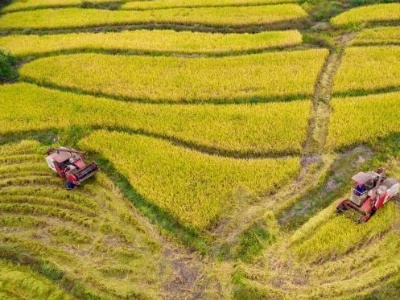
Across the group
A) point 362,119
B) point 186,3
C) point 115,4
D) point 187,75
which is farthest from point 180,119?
point 115,4

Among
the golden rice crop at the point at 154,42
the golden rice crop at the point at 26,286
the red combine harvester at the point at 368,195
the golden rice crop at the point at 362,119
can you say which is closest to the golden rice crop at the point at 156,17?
the golden rice crop at the point at 154,42

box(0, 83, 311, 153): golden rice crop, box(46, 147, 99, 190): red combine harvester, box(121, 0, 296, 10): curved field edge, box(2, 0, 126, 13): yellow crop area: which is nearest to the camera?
box(46, 147, 99, 190): red combine harvester

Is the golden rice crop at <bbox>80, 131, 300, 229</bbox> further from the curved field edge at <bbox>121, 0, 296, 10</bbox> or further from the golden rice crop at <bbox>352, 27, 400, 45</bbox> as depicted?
the curved field edge at <bbox>121, 0, 296, 10</bbox>

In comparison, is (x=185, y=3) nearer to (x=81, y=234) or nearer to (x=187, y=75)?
(x=187, y=75)

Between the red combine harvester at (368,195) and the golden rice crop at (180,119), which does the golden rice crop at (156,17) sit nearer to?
the golden rice crop at (180,119)

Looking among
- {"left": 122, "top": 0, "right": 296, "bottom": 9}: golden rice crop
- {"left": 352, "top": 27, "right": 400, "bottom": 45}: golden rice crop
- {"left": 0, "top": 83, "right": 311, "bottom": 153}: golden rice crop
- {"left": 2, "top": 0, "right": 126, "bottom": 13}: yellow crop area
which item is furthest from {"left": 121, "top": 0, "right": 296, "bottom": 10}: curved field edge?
{"left": 0, "top": 83, "right": 311, "bottom": 153}: golden rice crop

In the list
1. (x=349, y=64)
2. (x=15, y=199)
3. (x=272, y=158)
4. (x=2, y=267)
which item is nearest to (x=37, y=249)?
(x=2, y=267)
